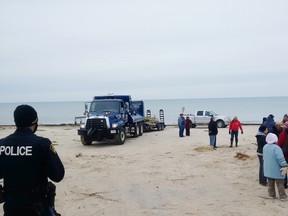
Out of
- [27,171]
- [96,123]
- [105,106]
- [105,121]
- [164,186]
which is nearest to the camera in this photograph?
[27,171]

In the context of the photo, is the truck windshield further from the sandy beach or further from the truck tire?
the sandy beach

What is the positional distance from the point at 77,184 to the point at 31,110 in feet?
22.6

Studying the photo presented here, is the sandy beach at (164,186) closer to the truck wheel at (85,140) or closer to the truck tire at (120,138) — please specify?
the truck wheel at (85,140)

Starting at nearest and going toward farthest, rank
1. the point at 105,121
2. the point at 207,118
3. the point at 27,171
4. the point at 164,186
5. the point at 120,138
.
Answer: the point at 27,171 → the point at 164,186 → the point at 105,121 → the point at 120,138 → the point at 207,118

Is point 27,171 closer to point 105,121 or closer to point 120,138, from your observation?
point 105,121

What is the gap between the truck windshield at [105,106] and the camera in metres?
21.1

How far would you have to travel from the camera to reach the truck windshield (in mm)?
21086

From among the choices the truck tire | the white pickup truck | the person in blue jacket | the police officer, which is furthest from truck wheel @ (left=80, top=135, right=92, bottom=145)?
the police officer

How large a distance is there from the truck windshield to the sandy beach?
546 centimetres

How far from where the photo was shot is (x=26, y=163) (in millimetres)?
3355

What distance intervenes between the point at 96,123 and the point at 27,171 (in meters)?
16.7

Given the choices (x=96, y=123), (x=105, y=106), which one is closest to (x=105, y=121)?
(x=96, y=123)

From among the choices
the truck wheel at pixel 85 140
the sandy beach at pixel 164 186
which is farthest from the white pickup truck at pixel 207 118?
the sandy beach at pixel 164 186

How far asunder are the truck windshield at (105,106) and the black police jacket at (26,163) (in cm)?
1764
